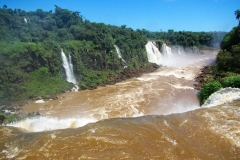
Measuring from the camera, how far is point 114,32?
129ft

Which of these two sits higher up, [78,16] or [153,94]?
[78,16]

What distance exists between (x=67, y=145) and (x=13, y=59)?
18.7 metres

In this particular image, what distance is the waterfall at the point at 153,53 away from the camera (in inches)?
1754

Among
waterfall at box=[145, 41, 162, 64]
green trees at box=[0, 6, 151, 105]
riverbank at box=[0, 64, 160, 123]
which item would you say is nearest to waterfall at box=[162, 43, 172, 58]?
waterfall at box=[145, 41, 162, 64]

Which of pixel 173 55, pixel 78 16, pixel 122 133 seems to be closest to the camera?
pixel 122 133

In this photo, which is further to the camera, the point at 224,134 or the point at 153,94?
the point at 153,94

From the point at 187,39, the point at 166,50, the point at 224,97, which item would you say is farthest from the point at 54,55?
the point at 187,39

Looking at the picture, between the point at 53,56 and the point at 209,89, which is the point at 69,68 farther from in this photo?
the point at 209,89

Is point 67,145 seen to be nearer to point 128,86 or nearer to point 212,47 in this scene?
point 128,86

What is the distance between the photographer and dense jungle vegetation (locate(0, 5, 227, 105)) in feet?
68.8

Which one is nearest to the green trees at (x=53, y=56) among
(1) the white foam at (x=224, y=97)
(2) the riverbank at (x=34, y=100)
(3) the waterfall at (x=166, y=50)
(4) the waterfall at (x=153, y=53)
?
(2) the riverbank at (x=34, y=100)

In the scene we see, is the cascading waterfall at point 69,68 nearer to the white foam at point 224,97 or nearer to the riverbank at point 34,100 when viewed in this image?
the riverbank at point 34,100

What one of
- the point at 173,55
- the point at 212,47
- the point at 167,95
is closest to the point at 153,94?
the point at 167,95

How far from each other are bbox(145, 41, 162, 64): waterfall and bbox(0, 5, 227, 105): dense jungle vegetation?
2.48m
